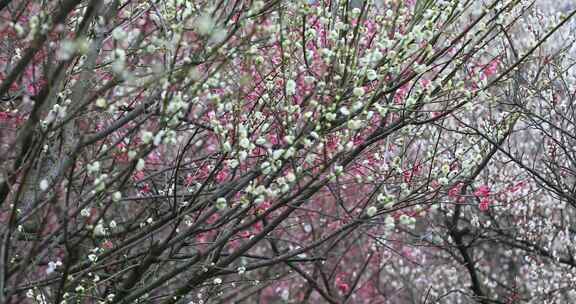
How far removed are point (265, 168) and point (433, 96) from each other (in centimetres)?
146

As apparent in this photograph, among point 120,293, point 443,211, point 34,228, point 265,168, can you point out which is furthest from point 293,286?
point 265,168

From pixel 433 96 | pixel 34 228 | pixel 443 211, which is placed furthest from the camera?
pixel 443 211

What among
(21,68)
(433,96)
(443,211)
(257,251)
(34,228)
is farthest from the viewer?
(257,251)

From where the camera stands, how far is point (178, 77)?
126 inches

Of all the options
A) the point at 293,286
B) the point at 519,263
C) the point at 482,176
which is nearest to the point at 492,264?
the point at 519,263

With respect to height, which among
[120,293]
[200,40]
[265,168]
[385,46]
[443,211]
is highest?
[443,211]

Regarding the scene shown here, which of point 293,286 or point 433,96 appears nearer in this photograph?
point 433,96

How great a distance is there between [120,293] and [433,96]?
2683mm

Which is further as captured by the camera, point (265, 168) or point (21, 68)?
point (265, 168)

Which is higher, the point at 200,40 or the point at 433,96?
the point at 433,96

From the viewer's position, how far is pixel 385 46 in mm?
3840

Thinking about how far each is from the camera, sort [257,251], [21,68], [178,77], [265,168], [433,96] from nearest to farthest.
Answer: [178,77]
[21,68]
[265,168]
[433,96]
[257,251]

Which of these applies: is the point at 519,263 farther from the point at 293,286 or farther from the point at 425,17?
the point at 425,17

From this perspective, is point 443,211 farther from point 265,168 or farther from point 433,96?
point 265,168
